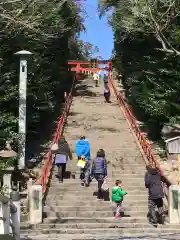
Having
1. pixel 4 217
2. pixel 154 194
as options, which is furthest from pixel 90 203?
pixel 4 217

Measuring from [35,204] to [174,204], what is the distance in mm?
3567

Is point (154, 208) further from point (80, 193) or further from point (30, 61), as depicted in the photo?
point (30, 61)

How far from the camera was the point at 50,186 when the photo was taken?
15.3 meters

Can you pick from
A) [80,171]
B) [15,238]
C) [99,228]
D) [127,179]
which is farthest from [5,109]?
[15,238]

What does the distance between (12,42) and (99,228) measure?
979 centimetres

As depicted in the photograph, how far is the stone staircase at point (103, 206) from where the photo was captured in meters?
12.0

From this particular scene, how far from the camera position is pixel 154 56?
23.3 m

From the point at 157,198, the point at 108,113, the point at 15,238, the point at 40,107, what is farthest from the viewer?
the point at 108,113

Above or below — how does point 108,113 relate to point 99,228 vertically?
above

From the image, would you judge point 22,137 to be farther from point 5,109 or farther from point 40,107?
point 40,107

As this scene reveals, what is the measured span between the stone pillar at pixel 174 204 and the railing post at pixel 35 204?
3327 mm

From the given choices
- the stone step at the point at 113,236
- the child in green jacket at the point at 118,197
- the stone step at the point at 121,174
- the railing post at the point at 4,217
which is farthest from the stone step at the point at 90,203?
the railing post at the point at 4,217

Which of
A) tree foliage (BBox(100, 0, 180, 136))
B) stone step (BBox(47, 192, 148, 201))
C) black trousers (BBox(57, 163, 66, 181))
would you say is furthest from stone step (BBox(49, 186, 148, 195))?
tree foliage (BBox(100, 0, 180, 136))

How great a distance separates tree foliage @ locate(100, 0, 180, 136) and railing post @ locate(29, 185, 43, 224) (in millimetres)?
6941
